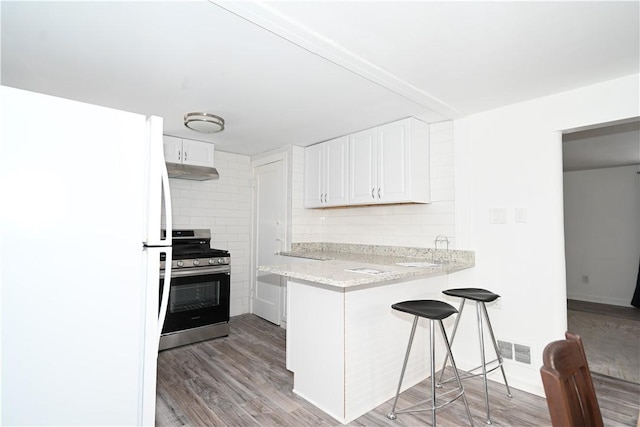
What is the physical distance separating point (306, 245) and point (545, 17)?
10.6 ft

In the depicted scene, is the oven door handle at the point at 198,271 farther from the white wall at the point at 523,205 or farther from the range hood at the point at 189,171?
the white wall at the point at 523,205

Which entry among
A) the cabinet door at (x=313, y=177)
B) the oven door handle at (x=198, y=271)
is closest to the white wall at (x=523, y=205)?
the cabinet door at (x=313, y=177)

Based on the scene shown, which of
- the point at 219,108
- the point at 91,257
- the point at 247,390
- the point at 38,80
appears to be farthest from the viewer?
the point at 219,108

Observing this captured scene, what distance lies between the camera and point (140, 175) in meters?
1.49

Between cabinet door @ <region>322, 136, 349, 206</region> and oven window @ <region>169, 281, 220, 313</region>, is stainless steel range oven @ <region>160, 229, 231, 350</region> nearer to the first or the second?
oven window @ <region>169, 281, 220, 313</region>

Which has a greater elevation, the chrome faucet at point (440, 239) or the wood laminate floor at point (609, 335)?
the chrome faucet at point (440, 239)

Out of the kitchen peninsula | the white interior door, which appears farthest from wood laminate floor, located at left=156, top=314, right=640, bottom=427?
the white interior door

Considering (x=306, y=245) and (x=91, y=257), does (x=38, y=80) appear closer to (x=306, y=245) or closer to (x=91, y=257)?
(x=91, y=257)

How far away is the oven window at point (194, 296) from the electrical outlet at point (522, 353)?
2.86m

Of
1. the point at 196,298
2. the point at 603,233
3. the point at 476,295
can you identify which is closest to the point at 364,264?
the point at 476,295

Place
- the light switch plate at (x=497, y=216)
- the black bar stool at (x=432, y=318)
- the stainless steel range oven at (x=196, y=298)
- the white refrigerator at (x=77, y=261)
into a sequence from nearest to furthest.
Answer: the white refrigerator at (x=77, y=261), the black bar stool at (x=432, y=318), the light switch plate at (x=497, y=216), the stainless steel range oven at (x=196, y=298)

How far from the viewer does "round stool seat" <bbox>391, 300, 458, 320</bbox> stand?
1918mm

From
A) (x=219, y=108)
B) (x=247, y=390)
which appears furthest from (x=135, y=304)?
(x=219, y=108)

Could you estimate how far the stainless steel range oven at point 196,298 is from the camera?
3.37 m
